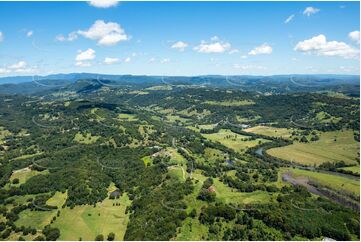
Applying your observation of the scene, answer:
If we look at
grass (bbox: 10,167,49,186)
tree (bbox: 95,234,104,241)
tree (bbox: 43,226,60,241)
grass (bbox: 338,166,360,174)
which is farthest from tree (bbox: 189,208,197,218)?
grass (bbox: 338,166,360,174)

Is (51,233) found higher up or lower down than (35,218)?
higher up

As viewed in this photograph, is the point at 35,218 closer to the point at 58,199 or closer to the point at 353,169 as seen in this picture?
the point at 58,199

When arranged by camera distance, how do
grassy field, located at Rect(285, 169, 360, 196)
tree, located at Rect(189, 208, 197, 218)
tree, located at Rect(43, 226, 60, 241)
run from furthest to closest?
1. grassy field, located at Rect(285, 169, 360, 196)
2. tree, located at Rect(43, 226, 60, 241)
3. tree, located at Rect(189, 208, 197, 218)

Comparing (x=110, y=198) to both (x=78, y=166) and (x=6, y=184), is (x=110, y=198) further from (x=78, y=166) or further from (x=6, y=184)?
(x=6, y=184)

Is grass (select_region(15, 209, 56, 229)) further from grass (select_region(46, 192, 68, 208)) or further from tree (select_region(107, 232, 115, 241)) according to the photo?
tree (select_region(107, 232, 115, 241))

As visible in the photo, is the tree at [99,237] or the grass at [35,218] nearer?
the tree at [99,237]

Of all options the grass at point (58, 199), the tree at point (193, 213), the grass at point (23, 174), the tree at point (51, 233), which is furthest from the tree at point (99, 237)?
the grass at point (23, 174)

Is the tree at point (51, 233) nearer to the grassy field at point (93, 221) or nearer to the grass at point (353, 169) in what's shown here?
the grassy field at point (93, 221)

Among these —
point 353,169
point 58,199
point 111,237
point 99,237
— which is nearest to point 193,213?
point 111,237

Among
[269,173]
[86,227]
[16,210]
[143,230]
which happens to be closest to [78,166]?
[16,210]
